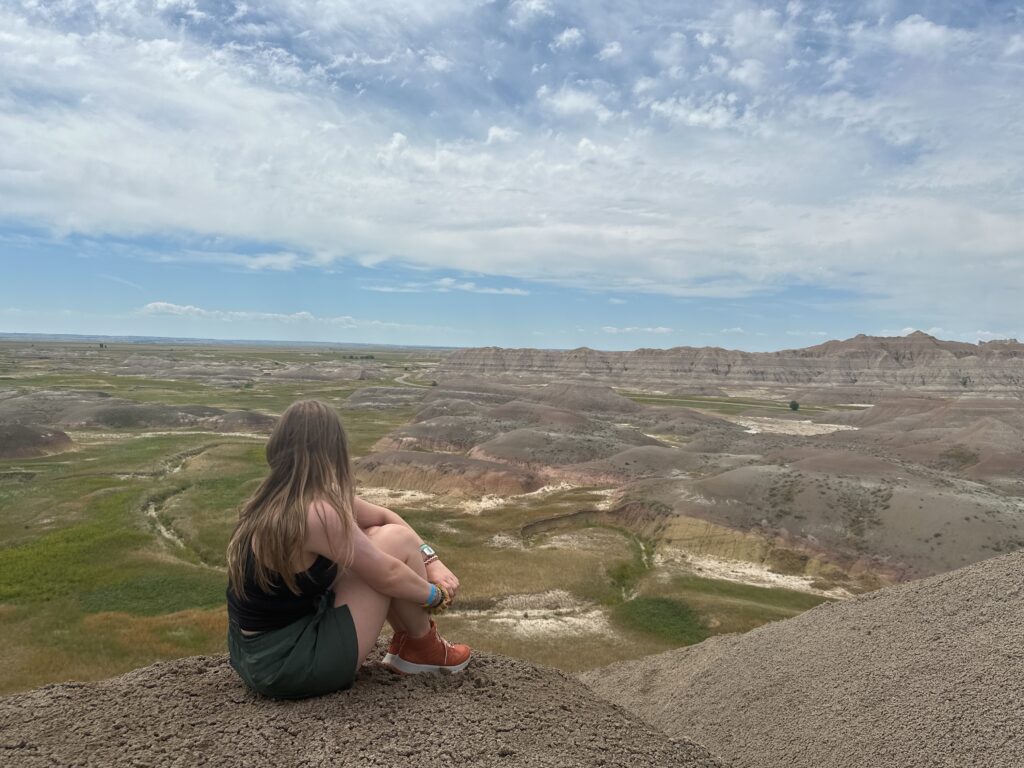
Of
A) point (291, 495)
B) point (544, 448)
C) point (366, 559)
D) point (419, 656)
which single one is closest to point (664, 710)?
point (419, 656)

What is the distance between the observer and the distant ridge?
14125 cm

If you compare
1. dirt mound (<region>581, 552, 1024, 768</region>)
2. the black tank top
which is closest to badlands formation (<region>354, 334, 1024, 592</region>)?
dirt mound (<region>581, 552, 1024, 768</region>)

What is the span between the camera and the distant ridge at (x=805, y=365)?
14125 cm

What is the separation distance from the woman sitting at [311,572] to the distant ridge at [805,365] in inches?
6209

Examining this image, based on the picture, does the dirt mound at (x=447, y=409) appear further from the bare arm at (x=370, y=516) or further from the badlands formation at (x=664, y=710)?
the bare arm at (x=370, y=516)

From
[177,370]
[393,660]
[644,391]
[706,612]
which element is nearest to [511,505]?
[706,612]

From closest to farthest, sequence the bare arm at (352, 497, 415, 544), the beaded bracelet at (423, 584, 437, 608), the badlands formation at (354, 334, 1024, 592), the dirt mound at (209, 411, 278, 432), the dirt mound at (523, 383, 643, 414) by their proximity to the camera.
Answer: the beaded bracelet at (423, 584, 437, 608) < the bare arm at (352, 497, 415, 544) < the badlands formation at (354, 334, 1024, 592) < the dirt mound at (209, 411, 278, 432) < the dirt mound at (523, 383, 643, 414)

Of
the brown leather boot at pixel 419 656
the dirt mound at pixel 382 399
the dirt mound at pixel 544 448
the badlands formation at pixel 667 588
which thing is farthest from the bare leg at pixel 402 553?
the dirt mound at pixel 382 399

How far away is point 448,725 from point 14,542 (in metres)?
38.6

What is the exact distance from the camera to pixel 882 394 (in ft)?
454

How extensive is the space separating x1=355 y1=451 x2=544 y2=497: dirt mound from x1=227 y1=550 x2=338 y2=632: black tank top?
44067 millimetres

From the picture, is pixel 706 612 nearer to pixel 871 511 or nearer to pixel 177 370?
pixel 871 511

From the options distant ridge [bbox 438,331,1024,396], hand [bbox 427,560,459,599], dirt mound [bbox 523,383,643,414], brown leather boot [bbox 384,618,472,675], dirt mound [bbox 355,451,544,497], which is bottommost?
dirt mound [bbox 355,451,544,497]

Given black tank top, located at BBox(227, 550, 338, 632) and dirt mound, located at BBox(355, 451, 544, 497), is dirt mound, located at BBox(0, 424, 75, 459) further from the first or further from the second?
black tank top, located at BBox(227, 550, 338, 632)
